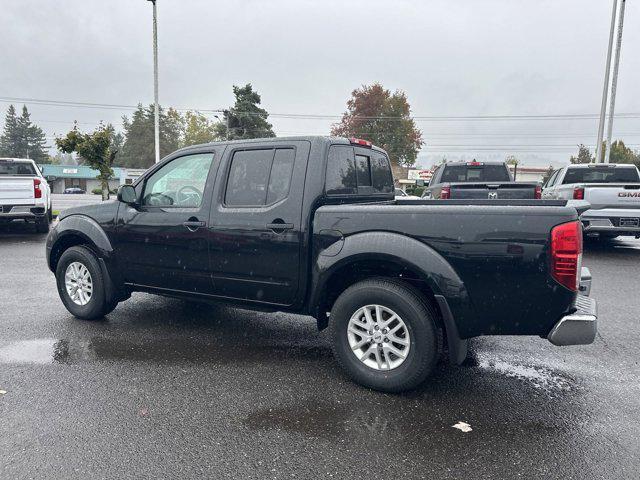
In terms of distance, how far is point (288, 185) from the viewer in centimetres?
418

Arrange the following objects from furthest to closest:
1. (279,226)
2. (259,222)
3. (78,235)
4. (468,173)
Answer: (468,173)
(78,235)
(259,222)
(279,226)

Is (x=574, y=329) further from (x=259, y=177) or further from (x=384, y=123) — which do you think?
(x=384, y=123)

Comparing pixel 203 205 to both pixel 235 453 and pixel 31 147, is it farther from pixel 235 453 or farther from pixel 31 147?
pixel 31 147

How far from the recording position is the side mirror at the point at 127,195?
197 inches

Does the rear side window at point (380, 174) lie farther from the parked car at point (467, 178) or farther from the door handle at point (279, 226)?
the parked car at point (467, 178)

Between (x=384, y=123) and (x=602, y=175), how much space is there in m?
52.2

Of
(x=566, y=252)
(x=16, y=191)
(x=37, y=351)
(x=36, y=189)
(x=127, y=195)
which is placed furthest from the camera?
(x=36, y=189)

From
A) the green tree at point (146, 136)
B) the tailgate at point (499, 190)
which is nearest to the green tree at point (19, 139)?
the green tree at point (146, 136)

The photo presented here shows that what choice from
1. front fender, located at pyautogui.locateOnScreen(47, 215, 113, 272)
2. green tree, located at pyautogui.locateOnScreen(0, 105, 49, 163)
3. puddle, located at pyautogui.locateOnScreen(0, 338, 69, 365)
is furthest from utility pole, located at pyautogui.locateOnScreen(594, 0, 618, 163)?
green tree, located at pyautogui.locateOnScreen(0, 105, 49, 163)

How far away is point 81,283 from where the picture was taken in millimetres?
5441

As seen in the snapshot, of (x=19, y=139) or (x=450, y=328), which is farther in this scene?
(x=19, y=139)

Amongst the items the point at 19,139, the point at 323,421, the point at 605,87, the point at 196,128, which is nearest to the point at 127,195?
the point at 323,421

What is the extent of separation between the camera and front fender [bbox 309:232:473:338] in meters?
3.45

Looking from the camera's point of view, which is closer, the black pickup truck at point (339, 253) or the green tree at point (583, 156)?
the black pickup truck at point (339, 253)
